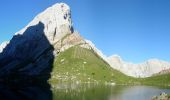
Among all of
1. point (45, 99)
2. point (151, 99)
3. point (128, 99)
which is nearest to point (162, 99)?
point (151, 99)

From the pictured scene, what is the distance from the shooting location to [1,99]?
143 m

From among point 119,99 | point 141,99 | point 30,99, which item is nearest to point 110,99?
point 119,99

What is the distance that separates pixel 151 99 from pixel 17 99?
7520cm

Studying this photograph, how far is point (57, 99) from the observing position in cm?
16062

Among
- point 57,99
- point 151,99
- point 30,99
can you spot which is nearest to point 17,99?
point 30,99

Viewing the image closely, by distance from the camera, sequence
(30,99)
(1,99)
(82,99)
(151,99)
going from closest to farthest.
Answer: (1,99) → (30,99) → (82,99) → (151,99)

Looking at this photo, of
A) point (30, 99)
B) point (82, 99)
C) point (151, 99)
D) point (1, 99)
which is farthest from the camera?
point (151, 99)

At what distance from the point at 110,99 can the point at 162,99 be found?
1133 inches

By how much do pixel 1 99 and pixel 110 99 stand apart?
58857 mm

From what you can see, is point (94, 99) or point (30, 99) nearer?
point (30, 99)

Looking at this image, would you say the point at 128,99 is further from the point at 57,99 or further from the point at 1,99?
the point at 1,99

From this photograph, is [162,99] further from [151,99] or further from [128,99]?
[128,99]

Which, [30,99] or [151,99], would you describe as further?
[151,99]

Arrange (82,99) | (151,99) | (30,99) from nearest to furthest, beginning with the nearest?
1. (30,99)
2. (82,99)
3. (151,99)
